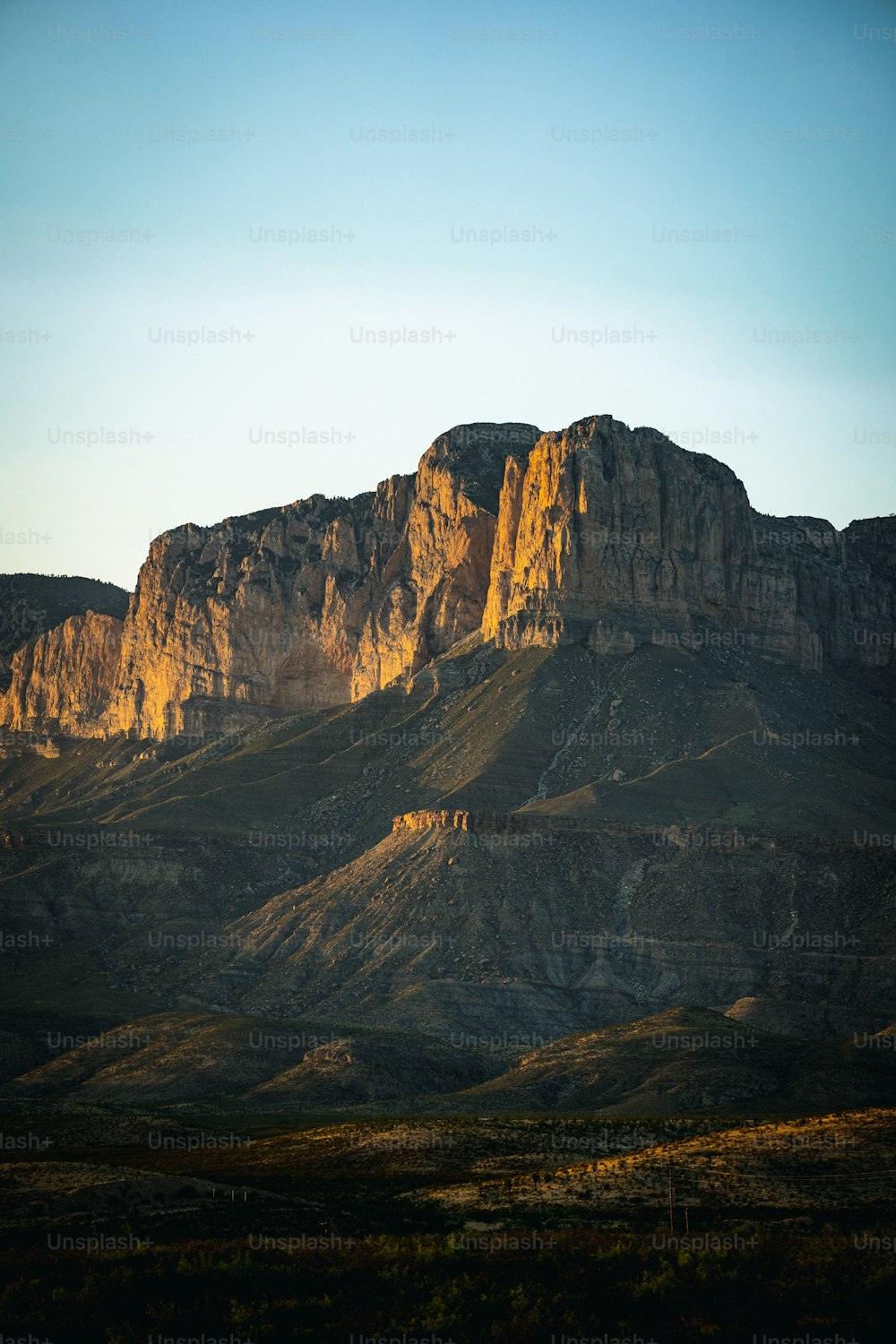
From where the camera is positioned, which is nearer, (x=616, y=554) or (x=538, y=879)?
(x=538, y=879)

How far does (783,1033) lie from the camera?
118 metres

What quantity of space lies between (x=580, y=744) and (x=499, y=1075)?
6177 cm

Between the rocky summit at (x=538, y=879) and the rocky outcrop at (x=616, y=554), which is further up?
the rocky outcrop at (x=616, y=554)

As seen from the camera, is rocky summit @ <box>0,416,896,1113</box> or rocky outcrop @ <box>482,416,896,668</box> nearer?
rocky summit @ <box>0,416,896,1113</box>

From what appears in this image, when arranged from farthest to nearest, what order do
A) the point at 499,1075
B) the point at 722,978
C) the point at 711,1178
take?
the point at 722,978 → the point at 499,1075 → the point at 711,1178

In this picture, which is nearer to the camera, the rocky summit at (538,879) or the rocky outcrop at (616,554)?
the rocky summit at (538,879)

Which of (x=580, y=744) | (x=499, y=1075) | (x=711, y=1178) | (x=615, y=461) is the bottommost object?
(x=499, y=1075)

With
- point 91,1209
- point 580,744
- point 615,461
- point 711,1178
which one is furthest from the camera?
point 615,461

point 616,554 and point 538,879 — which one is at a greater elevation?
point 616,554

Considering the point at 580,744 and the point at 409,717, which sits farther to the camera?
the point at 409,717

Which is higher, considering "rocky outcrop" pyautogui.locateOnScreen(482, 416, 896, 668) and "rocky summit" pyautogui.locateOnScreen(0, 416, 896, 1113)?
"rocky outcrop" pyautogui.locateOnScreen(482, 416, 896, 668)

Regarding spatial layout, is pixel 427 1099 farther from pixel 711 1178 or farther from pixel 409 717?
pixel 409 717

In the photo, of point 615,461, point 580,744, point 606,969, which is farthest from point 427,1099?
point 615,461

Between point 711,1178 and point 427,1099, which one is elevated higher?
point 711,1178
